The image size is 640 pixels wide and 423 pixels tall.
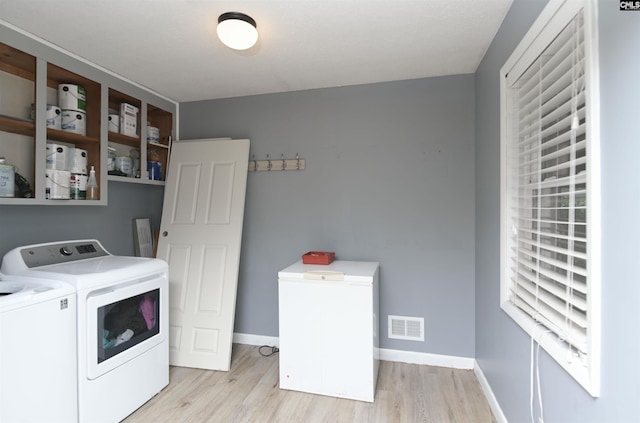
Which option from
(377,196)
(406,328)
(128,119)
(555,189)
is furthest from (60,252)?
(555,189)

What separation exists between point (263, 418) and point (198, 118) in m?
2.61

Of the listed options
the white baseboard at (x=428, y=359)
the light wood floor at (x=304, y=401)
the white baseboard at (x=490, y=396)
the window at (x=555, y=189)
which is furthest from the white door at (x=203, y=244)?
the window at (x=555, y=189)

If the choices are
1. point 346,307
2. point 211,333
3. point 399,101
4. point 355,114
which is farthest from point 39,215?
point 399,101

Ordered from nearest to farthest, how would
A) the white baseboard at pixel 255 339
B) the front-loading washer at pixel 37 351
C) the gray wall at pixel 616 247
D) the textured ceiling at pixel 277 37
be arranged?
1. the gray wall at pixel 616 247
2. the front-loading washer at pixel 37 351
3. the textured ceiling at pixel 277 37
4. the white baseboard at pixel 255 339

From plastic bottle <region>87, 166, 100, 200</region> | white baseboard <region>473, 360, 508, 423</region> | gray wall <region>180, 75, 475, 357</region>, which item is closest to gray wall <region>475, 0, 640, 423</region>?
white baseboard <region>473, 360, 508, 423</region>

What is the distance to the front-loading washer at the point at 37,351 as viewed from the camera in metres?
1.40

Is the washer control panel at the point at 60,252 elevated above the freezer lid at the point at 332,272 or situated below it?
above

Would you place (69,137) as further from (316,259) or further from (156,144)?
(316,259)

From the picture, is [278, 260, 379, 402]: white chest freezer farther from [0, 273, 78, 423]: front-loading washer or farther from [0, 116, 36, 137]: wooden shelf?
[0, 116, 36, 137]: wooden shelf

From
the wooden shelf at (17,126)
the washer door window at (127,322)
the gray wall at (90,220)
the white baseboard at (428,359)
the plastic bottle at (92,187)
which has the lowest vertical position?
the white baseboard at (428,359)

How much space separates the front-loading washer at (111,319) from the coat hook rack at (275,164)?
1175 millimetres

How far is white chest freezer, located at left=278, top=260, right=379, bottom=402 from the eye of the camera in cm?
209

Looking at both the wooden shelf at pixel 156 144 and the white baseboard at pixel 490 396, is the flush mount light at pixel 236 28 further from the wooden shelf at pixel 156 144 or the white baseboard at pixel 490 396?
the white baseboard at pixel 490 396

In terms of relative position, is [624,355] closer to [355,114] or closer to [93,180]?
[355,114]
